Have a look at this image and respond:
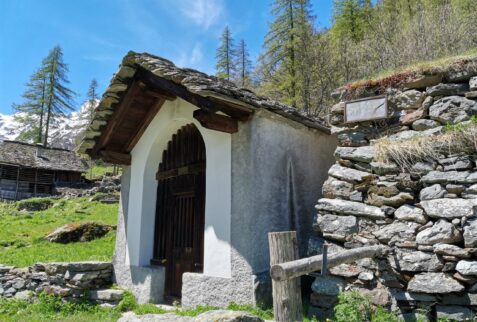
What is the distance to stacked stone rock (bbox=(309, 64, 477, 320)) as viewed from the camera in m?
4.11

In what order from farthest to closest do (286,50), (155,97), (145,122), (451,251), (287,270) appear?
(286,50) → (145,122) → (155,97) → (451,251) → (287,270)

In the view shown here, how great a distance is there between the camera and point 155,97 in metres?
7.42

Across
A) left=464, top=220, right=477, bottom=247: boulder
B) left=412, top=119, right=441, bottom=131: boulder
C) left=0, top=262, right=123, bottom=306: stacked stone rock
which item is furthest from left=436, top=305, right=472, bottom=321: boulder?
left=0, top=262, right=123, bottom=306: stacked stone rock

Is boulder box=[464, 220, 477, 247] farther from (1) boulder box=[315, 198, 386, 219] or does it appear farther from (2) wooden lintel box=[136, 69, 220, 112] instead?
(2) wooden lintel box=[136, 69, 220, 112]

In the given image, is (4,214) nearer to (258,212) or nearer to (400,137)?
(258,212)

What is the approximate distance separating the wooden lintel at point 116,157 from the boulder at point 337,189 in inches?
187

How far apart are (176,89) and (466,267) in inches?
182

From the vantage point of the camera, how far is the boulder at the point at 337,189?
513cm

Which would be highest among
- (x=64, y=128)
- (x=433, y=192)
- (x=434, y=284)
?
(x=64, y=128)

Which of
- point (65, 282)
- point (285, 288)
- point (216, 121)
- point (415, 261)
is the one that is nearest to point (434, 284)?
point (415, 261)

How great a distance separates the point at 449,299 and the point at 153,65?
198 inches

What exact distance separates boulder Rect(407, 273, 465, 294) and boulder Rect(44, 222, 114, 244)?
1163cm

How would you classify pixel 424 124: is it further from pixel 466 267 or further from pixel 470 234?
pixel 466 267

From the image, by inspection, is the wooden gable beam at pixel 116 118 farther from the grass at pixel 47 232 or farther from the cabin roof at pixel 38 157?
the cabin roof at pixel 38 157
